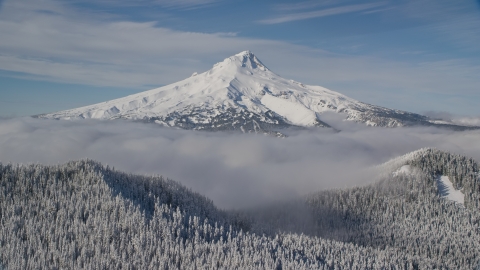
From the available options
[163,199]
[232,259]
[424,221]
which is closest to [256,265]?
[232,259]

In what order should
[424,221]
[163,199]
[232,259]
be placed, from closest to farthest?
[232,259] < [163,199] < [424,221]

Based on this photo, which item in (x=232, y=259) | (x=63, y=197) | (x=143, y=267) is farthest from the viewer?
(x=63, y=197)

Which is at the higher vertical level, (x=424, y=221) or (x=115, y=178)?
(x=115, y=178)

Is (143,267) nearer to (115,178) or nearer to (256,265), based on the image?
(256,265)

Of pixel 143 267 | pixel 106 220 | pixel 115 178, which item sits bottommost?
pixel 143 267

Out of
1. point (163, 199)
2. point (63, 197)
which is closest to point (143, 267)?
point (63, 197)

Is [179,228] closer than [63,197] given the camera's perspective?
Yes

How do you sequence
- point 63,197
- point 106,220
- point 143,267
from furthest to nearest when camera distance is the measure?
point 63,197 → point 106,220 → point 143,267

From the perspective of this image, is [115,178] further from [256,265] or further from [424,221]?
[424,221]

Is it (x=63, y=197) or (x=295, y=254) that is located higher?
(x=63, y=197)
